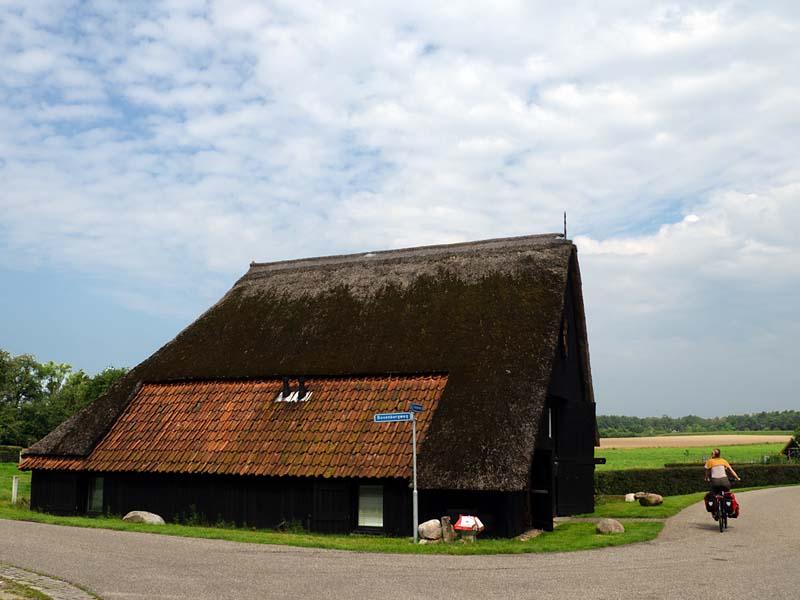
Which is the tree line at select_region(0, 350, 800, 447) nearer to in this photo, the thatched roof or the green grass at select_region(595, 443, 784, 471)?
the green grass at select_region(595, 443, 784, 471)

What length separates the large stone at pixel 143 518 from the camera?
77.8ft

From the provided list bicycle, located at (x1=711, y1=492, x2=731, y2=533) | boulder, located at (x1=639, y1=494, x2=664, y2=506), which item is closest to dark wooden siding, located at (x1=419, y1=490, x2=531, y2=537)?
bicycle, located at (x1=711, y1=492, x2=731, y2=533)

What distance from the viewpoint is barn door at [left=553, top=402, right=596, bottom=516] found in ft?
91.9

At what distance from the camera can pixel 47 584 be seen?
11.6 m

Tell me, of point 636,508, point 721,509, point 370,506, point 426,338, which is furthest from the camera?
point 636,508

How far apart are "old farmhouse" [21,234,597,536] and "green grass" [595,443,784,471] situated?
3871cm

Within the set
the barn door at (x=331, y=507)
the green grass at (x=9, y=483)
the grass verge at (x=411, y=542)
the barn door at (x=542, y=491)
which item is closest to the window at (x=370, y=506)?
the barn door at (x=331, y=507)

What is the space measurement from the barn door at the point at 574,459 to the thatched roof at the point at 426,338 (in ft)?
7.06

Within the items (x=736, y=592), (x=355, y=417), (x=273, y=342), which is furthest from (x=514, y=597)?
(x=273, y=342)

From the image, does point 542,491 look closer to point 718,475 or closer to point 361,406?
point 718,475

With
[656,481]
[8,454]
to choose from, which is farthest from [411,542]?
[8,454]

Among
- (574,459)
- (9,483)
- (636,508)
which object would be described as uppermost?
(574,459)

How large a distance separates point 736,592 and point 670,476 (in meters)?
32.2

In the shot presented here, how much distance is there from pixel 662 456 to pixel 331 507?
63252 mm
